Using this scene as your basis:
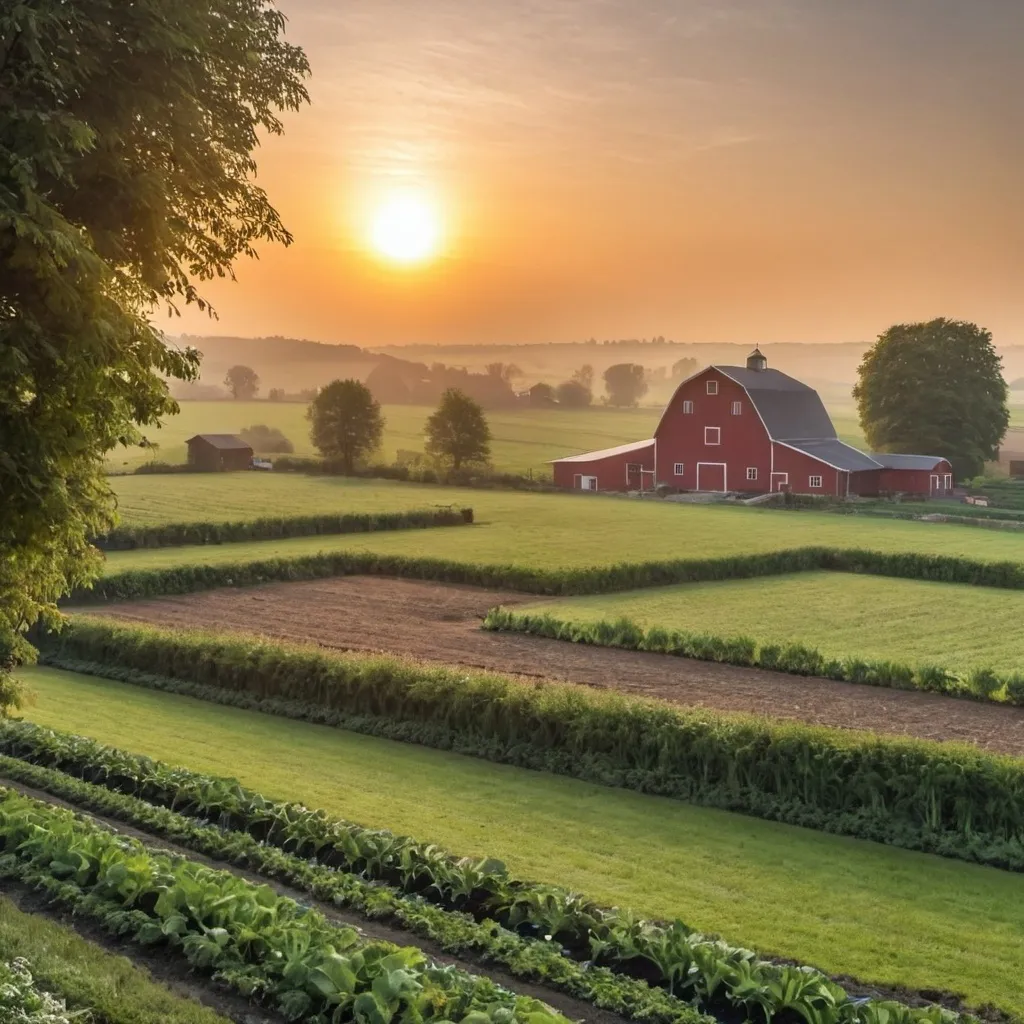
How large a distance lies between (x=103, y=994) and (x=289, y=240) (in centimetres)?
829

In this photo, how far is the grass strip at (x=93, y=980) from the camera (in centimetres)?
891

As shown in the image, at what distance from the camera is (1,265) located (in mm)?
10984

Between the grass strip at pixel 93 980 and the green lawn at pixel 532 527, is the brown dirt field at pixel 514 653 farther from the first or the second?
the grass strip at pixel 93 980

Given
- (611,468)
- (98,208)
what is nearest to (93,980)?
(98,208)

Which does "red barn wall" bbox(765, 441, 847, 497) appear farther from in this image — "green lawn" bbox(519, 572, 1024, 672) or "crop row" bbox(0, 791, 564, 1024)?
"crop row" bbox(0, 791, 564, 1024)

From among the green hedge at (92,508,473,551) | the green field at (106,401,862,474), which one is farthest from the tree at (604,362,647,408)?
the green hedge at (92,508,473,551)

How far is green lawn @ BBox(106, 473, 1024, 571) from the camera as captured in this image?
49.4m

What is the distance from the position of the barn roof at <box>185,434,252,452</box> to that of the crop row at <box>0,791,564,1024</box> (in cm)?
7808

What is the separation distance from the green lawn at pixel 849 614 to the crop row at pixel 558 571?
116 centimetres

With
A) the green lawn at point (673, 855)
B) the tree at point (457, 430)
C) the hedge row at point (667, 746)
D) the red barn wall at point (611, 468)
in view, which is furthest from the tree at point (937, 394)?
the green lawn at point (673, 855)

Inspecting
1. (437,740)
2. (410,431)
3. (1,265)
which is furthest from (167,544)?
(410,431)

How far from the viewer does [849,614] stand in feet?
123

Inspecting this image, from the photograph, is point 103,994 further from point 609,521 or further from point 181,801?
point 609,521

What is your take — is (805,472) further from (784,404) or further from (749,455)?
(784,404)
